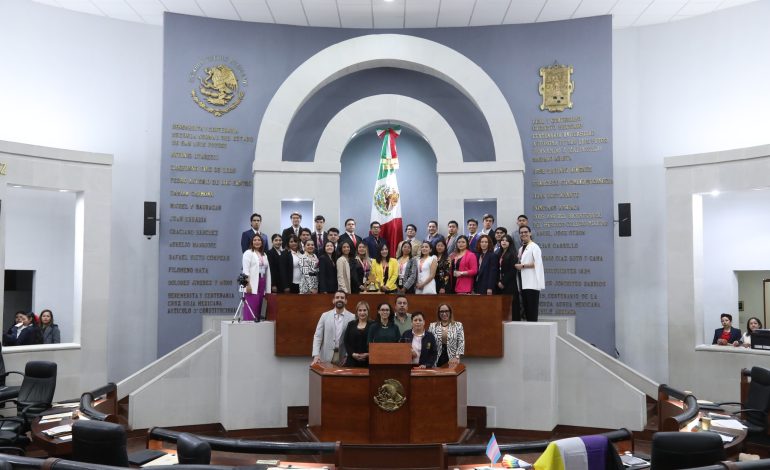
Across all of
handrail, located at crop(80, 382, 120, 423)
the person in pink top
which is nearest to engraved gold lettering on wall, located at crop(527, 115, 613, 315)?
the person in pink top

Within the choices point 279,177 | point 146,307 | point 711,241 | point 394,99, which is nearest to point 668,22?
point 711,241

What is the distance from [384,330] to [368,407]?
3.41ft

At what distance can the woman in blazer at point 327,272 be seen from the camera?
9.73 metres

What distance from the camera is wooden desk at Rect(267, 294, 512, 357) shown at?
31.4 feet

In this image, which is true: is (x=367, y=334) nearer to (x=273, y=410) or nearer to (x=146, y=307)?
(x=273, y=410)

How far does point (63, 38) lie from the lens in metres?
12.0

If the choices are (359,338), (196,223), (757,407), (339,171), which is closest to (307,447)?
(359,338)

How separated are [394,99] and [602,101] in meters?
3.74

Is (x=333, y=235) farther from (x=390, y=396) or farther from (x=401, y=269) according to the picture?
(x=390, y=396)

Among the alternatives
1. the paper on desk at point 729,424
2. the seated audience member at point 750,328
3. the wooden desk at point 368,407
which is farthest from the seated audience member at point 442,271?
the seated audience member at point 750,328

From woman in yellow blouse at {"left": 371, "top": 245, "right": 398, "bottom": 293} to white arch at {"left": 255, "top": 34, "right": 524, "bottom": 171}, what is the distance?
3138 millimetres

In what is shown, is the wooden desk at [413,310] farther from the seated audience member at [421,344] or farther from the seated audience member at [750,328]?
the seated audience member at [750,328]

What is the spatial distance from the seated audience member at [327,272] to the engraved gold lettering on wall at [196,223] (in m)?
3.03

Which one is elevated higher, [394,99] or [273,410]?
[394,99]
